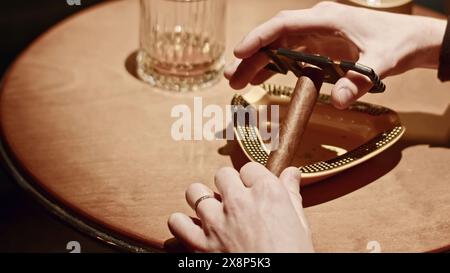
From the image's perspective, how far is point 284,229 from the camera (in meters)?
0.73

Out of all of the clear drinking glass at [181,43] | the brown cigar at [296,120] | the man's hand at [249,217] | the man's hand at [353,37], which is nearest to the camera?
the man's hand at [249,217]

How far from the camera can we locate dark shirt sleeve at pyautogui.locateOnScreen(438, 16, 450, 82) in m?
1.02

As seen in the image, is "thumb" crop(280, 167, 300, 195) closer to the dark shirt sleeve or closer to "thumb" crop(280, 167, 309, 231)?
"thumb" crop(280, 167, 309, 231)

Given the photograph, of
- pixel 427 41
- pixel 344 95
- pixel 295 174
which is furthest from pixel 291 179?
pixel 427 41

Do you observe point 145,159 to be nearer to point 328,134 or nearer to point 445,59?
point 328,134

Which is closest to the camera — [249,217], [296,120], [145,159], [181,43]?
[249,217]

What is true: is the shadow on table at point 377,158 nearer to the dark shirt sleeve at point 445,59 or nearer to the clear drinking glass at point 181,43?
the dark shirt sleeve at point 445,59

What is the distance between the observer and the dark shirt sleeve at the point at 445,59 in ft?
3.34

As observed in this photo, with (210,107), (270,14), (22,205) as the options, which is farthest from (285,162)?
(22,205)

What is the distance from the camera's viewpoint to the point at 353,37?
977 mm

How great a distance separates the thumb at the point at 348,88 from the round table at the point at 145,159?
4.8 inches

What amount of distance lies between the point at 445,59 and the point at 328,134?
238 millimetres

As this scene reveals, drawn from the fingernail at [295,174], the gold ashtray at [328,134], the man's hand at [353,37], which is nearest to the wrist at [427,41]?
the man's hand at [353,37]
